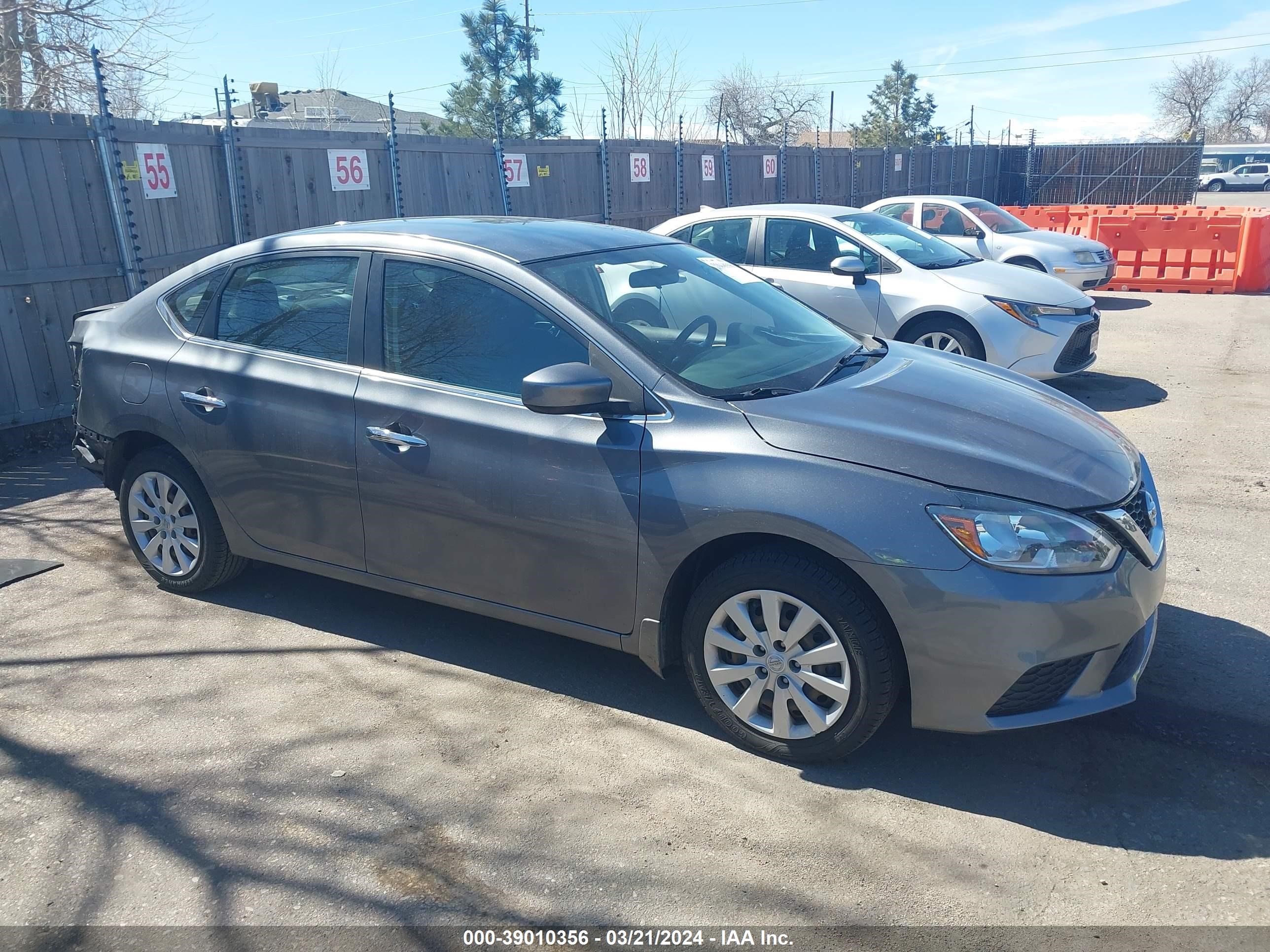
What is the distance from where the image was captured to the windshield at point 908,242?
356 inches

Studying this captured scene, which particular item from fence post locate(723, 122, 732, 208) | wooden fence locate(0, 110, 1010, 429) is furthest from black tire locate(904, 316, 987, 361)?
fence post locate(723, 122, 732, 208)

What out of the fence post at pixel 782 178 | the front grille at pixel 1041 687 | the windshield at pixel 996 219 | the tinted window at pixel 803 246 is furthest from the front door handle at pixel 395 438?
the fence post at pixel 782 178

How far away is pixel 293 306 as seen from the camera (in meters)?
4.51

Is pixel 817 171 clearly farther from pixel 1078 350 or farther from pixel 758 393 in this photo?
pixel 758 393

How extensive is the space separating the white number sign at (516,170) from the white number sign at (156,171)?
5186 mm

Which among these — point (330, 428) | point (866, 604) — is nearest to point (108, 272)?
point (330, 428)

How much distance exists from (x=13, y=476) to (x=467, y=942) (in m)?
6.03

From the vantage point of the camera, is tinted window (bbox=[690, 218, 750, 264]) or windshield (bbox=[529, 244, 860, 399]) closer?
windshield (bbox=[529, 244, 860, 399])

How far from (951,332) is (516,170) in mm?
7134

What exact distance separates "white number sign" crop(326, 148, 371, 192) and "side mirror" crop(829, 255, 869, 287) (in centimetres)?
553

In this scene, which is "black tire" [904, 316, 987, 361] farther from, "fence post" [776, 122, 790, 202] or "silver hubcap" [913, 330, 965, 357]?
"fence post" [776, 122, 790, 202]

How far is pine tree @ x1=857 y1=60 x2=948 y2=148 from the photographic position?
6006cm

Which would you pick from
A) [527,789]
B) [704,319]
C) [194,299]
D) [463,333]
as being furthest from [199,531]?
[704,319]

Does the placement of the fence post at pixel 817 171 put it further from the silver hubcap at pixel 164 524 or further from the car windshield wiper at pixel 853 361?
the silver hubcap at pixel 164 524
